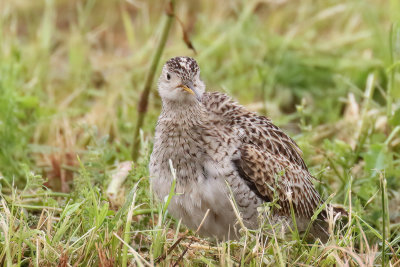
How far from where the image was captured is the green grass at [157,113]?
13.6 ft

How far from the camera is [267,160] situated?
4727 millimetres

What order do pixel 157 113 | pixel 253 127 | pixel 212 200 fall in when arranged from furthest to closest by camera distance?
pixel 157 113 < pixel 253 127 < pixel 212 200

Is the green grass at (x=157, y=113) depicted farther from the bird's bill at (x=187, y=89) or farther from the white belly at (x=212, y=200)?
the bird's bill at (x=187, y=89)

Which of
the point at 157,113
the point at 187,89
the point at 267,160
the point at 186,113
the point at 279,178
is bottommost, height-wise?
the point at 279,178

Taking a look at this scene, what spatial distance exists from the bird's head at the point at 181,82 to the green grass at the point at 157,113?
1.83ft

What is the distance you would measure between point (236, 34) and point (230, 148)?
3632 mm

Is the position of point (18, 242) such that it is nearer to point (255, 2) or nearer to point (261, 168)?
point (261, 168)

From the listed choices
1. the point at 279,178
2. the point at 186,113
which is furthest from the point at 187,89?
the point at 279,178

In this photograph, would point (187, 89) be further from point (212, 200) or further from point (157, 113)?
point (157, 113)

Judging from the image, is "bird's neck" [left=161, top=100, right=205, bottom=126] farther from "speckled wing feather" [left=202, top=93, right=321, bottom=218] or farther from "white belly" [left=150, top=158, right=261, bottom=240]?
"white belly" [left=150, top=158, right=261, bottom=240]

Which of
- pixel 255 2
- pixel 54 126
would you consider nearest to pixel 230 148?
pixel 54 126

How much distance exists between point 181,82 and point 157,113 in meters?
2.37

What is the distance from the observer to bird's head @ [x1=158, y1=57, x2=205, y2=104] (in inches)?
186

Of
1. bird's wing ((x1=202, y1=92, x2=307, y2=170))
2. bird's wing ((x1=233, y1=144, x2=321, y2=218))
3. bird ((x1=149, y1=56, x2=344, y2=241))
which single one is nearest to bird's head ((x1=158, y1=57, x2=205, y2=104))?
bird ((x1=149, y1=56, x2=344, y2=241))
